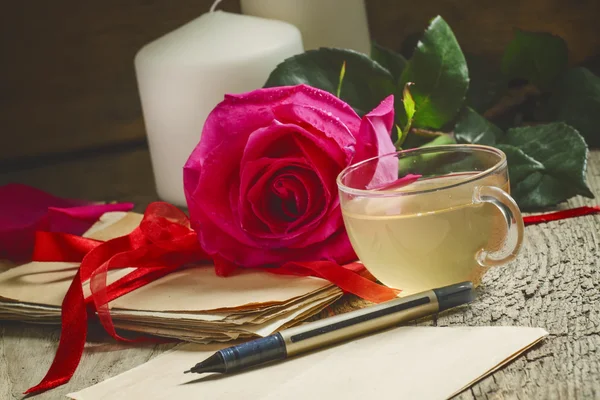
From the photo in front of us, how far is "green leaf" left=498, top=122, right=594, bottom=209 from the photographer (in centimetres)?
66

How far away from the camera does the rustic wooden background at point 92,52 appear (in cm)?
100

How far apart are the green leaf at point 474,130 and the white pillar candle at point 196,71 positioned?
18cm

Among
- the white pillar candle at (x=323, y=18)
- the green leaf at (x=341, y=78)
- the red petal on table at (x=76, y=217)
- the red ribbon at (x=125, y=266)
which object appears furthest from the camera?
the white pillar candle at (x=323, y=18)

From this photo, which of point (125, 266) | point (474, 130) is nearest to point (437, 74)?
point (474, 130)

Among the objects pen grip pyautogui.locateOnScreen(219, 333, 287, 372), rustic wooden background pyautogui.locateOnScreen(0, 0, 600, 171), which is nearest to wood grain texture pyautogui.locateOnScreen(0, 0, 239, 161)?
rustic wooden background pyautogui.locateOnScreen(0, 0, 600, 171)

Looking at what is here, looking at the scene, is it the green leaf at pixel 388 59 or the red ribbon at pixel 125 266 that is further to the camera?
the green leaf at pixel 388 59

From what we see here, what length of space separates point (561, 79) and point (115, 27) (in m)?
0.56

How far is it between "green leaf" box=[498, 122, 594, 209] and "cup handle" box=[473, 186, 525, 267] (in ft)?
0.59

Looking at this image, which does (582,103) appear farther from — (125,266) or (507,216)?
(125,266)

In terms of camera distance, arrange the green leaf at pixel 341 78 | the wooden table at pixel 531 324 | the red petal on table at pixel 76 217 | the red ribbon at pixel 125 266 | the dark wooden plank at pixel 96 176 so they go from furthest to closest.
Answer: the dark wooden plank at pixel 96 176
the red petal on table at pixel 76 217
the green leaf at pixel 341 78
the red ribbon at pixel 125 266
the wooden table at pixel 531 324

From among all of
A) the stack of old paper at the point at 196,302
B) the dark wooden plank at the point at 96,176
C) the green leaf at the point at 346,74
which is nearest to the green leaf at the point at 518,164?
the green leaf at the point at 346,74

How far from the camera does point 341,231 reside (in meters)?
0.58

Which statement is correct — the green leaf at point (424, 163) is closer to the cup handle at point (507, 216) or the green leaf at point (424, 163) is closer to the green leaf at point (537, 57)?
the cup handle at point (507, 216)

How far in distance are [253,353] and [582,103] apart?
504 millimetres
